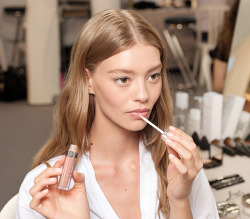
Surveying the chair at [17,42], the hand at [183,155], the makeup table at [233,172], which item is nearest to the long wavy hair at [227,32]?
the makeup table at [233,172]

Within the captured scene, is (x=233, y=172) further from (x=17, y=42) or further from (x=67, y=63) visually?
(x=17, y=42)

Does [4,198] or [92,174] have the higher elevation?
[92,174]

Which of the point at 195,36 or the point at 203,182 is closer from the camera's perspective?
the point at 203,182

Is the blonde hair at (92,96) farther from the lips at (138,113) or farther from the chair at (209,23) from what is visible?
the chair at (209,23)

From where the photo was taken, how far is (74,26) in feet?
19.0

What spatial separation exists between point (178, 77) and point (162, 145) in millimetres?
4715

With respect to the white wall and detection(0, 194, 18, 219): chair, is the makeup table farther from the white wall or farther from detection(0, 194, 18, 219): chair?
the white wall

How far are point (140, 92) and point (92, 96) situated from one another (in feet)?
0.66

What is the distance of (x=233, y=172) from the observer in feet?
5.01

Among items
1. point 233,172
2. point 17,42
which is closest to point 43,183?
point 233,172

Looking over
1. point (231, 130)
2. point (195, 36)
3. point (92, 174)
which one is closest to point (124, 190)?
point (92, 174)

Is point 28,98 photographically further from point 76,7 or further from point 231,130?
point 231,130

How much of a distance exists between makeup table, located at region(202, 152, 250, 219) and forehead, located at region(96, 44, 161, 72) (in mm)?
611

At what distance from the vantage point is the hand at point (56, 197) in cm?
83
